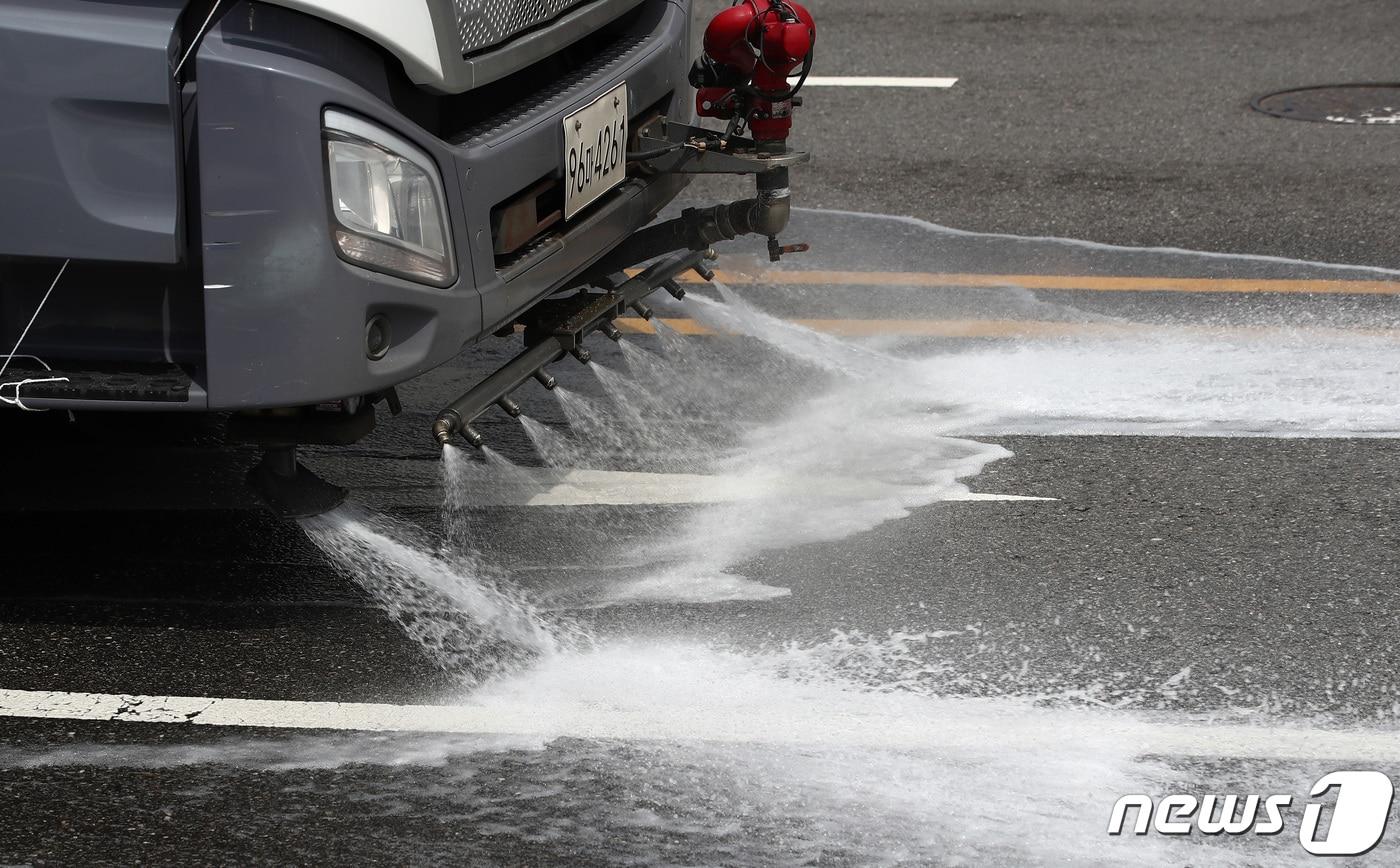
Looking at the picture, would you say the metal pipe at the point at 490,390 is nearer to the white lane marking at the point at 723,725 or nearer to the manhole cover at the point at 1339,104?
A: the white lane marking at the point at 723,725

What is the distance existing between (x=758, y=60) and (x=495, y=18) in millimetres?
Answer: 896

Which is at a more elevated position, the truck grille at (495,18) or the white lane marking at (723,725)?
the truck grille at (495,18)

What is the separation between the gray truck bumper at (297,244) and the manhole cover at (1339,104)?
517 centimetres

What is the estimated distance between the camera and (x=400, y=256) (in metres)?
3.36

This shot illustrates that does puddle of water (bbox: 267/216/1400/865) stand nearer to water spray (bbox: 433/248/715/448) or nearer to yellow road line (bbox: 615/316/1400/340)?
yellow road line (bbox: 615/316/1400/340)

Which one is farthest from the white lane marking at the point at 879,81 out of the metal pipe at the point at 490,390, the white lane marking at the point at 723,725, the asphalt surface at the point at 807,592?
the white lane marking at the point at 723,725

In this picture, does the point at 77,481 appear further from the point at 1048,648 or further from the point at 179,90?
the point at 1048,648

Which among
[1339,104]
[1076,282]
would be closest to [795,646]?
[1076,282]

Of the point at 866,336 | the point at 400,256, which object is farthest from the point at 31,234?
the point at 866,336

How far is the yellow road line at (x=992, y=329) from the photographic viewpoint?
5410mm

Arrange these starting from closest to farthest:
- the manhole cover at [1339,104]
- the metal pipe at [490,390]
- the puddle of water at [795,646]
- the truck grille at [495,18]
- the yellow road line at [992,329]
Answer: the puddle of water at [795,646]
the truck grille at [495,18]
the metal pipe at [490,390]
the yellow road line at [992,329]
the manhole cover at [1339,104]

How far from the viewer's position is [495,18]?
11.9 ft

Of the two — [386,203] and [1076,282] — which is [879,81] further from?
[386,203]

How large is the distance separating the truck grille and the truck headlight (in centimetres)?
30
